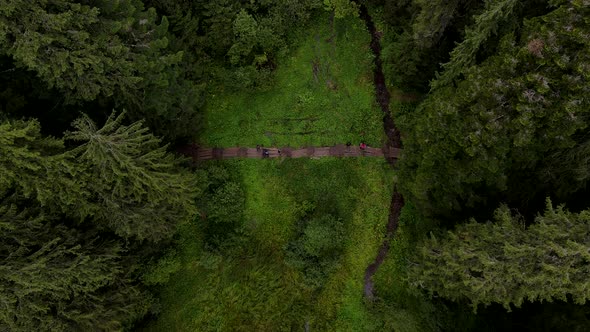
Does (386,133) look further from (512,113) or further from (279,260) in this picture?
(512,113)

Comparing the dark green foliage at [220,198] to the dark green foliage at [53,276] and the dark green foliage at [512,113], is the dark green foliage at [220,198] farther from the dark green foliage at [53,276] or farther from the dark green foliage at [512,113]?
the dark green foliage at [512,113]

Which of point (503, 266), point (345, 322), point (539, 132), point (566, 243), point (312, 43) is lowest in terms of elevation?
point (345, 322)

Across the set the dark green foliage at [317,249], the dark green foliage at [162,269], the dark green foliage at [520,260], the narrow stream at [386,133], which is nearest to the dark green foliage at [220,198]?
the dark green foliage at [162,269]

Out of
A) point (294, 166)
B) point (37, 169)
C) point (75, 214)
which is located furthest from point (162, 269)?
point (294, 166)

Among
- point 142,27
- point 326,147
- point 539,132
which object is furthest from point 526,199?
point 142,27

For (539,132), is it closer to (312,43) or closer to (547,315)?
(547,315)

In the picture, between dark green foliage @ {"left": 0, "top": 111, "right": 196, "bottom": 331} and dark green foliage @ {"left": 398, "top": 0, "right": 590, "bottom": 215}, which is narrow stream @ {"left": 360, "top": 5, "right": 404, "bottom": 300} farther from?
dark green foliage @ {"left": 0, "top": 111, "right": 196, "bottom": 331}
